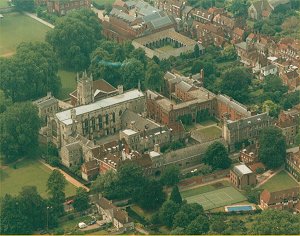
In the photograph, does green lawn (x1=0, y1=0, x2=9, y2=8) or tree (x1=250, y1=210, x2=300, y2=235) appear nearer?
tree (x1=250, y1=210, x2=300, y2=235)

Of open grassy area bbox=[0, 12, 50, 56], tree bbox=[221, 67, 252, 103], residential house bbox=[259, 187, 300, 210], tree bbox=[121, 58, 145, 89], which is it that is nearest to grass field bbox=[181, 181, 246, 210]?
residential house bbox=[259, 187, 300, 210]

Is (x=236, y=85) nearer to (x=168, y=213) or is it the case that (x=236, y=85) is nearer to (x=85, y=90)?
(x=85, y=90)

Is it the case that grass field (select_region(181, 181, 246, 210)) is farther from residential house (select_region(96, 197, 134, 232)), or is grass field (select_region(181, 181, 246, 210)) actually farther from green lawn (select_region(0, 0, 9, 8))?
green lawn (select_region(0, 0, 9, 8))

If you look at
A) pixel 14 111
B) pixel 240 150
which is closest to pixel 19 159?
pixel 14 111

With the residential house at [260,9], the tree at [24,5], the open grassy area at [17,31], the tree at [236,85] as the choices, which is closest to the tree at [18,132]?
the tree at [236,85]

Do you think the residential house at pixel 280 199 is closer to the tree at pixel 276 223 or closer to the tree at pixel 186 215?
the tree at pixel 276 223

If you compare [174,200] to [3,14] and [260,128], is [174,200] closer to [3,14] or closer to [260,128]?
[260,128]

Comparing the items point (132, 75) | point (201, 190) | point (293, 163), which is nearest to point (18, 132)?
point (132, 75)
